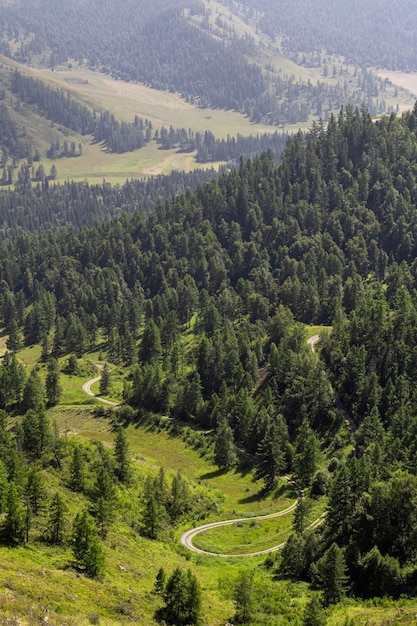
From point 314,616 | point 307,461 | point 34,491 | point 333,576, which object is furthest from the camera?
point 307,461

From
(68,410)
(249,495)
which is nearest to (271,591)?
(249,495)

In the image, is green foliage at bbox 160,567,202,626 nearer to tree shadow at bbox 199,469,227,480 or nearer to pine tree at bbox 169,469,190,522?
pine tree at bbox 169,469,190,522

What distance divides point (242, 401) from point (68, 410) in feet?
182

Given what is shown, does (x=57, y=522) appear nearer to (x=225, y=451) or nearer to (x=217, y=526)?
(x=217, y=526)

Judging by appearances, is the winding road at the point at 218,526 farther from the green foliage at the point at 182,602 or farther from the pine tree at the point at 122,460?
the green foliage at the point at 182,602

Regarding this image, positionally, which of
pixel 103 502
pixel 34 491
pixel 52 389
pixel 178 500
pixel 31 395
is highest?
pixel 34 491

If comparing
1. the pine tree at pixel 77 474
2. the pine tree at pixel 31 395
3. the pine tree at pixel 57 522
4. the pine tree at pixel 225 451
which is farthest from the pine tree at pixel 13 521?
the pine tree at pixel 31 395

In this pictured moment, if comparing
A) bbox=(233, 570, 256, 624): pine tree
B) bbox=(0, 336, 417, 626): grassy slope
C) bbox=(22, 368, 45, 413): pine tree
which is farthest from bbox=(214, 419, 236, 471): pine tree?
bbox=(233, 570, 256, 624): pine tree

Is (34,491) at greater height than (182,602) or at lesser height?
greater

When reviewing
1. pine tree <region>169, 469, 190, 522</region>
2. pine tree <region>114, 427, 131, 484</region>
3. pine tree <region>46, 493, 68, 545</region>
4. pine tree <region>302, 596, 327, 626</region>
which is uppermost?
pine tree <region>46, 493, 68, 545</region>

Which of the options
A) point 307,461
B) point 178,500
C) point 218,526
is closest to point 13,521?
point 178,500

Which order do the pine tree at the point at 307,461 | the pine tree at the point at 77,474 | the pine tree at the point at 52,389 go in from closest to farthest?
the pine tree at the point at 77,474, the pine tree at the point at 307,461, the pine tree at the point at 52,389

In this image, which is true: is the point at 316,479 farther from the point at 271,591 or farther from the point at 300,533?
the point at 271,591

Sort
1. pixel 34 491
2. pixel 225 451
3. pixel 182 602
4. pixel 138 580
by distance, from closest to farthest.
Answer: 1. pixel 182 602
2. pixel 138 580
3. pixel 34 491
4. pixel 225 451
